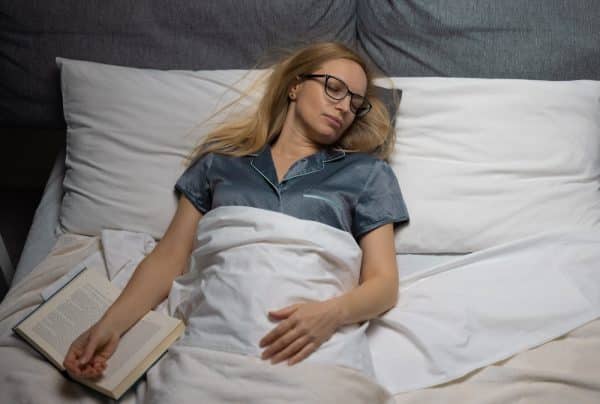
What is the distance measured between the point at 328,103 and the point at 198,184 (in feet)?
1.19

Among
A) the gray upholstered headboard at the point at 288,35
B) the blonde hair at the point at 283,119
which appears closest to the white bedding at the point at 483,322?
the blonde hair at the point at 283,119

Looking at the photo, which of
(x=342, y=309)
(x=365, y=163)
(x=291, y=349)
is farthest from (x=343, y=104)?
(x=291, y=349)

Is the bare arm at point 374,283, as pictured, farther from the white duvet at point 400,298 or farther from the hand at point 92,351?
the hand at point 92,351

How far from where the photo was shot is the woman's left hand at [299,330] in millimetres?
1067

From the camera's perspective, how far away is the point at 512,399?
1.05 meters

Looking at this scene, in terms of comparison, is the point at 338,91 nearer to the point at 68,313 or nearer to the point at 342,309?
the point at 342,309

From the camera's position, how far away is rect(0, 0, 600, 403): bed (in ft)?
4.18

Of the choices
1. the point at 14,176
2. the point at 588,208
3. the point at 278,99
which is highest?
the point at 278,99

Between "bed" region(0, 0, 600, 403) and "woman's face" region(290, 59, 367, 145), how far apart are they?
0.60ft

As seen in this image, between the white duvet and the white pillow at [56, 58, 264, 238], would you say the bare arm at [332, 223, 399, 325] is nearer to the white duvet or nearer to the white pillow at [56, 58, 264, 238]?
the white duvet

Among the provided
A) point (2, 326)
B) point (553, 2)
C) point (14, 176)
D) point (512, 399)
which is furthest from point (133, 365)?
point (14, 176)

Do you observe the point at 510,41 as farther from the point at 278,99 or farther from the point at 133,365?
the point at 133,365

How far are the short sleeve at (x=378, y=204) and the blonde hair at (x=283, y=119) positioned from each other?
112 millimetres

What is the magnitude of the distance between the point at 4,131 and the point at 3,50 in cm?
59
